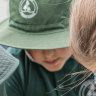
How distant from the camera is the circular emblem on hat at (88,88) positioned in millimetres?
1191

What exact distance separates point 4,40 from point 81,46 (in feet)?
1.05

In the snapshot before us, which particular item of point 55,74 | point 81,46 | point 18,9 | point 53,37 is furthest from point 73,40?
point 55,74

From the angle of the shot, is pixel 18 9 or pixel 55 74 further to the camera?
pixel 55 74

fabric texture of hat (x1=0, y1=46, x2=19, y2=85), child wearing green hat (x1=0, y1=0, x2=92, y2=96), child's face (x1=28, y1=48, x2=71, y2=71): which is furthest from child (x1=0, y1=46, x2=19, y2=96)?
child's face (x1=28, y1=48, x2=71, y2=71)

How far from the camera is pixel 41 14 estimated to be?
37.6 inches

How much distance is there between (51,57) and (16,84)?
8.7 inches

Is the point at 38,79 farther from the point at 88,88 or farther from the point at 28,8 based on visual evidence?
the point at 28,8

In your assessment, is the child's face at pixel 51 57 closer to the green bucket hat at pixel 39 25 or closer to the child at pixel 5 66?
the green bucket hat at pixel 39 25

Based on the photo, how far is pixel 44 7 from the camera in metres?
0.95

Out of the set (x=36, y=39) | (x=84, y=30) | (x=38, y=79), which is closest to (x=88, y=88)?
(x=38, y=79)

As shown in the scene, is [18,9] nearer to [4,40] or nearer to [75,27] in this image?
[4,40]

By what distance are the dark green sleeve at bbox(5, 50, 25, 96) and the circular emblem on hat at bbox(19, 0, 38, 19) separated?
27 cm

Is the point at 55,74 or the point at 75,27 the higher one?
the point at 75,27

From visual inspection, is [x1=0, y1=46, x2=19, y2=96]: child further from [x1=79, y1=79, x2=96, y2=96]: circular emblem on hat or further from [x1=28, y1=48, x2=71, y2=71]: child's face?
[x1=79, y1=79, x2=96, y2=96]: circular emblem on hat
